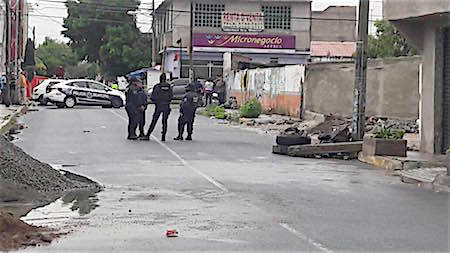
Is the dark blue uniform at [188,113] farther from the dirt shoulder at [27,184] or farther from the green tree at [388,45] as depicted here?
the green tree at [388,45]

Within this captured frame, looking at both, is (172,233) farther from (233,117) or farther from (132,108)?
(233,117)

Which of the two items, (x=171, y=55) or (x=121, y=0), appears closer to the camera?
(x=171, y=55)

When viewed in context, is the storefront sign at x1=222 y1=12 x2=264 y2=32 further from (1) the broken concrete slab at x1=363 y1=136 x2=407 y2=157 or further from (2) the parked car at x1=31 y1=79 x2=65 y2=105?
(1) the broken concrete slab at x1=363 y1=136 x2=407 y2=157

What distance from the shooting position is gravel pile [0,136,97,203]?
12.3 m

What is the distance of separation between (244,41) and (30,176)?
55158 mm

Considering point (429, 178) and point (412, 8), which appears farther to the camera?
point (412, 8)

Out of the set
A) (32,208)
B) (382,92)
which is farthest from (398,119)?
(32,208)

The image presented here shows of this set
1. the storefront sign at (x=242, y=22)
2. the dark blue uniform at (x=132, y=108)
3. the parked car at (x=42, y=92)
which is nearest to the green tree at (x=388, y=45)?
the storefront sign at (x=242, y=22)

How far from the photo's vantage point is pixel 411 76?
26.4 m

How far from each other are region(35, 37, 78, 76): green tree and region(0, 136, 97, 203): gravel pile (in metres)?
93.0

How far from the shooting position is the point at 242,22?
220ft

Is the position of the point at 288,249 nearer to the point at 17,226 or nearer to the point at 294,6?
the point at 17,226

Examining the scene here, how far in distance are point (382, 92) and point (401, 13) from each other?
8.59 m

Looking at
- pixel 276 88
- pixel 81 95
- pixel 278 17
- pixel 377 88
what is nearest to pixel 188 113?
pixel 377 88
